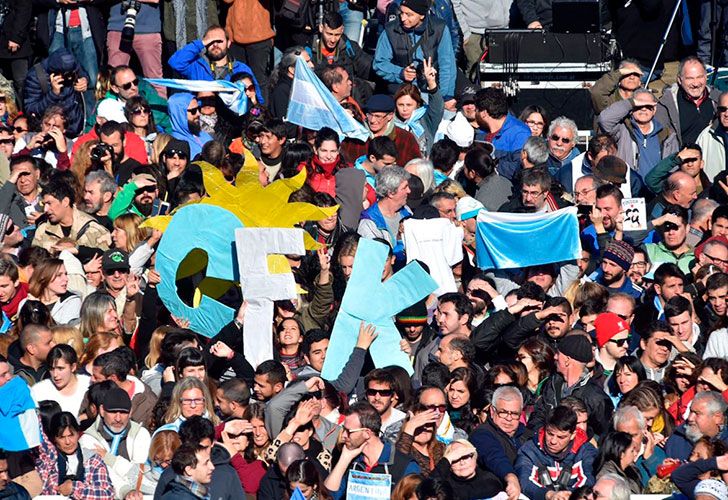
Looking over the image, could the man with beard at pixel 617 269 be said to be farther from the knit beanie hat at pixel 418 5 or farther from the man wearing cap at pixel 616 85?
the knit beanie hat at pixel 418 5

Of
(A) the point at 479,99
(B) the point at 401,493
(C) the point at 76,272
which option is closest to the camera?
(B) the point at 401,493

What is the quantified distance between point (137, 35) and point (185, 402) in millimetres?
7314

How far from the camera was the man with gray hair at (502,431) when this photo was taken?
1363cm

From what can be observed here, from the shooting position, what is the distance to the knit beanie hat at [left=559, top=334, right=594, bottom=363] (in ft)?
47.9

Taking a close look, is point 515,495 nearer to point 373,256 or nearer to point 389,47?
point 373,256

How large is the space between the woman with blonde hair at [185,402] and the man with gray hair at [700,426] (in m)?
3.10

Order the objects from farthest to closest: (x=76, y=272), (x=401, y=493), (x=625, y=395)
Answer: (x=76, y=272)
(x=625, y=395)
(x=401, y=493)

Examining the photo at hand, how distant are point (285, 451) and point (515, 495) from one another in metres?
1.51

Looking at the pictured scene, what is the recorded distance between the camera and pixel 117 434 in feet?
45.4

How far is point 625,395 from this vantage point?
14.5 metres

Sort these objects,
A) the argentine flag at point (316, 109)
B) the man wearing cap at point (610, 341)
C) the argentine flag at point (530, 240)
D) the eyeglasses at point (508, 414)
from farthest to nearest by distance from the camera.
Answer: the argentine flag at point (316, 109) → the argentine flag at point (530, 240) → the man wearing cap at point (610, 341) → the eyeglasses at point (508, 414)

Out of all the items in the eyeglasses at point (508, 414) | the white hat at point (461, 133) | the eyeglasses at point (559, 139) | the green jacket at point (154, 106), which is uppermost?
the eyeglasses at point (508, 414)

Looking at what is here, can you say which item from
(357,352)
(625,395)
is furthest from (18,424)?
(625,395)

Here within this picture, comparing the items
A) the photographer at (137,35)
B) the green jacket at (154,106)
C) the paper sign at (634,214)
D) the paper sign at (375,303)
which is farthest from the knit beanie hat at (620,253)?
the photographer at (137,35)
